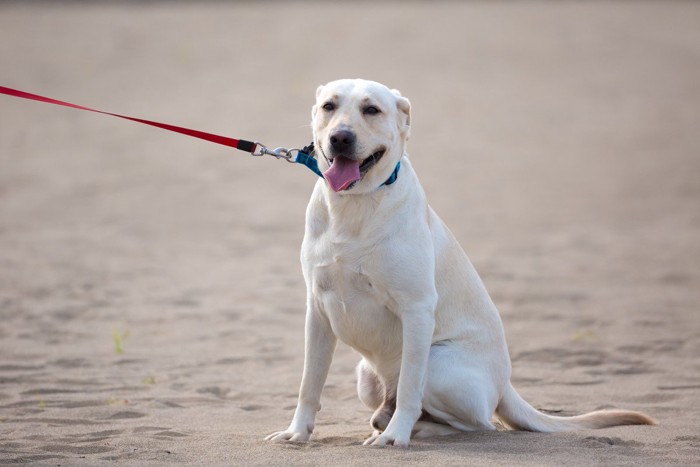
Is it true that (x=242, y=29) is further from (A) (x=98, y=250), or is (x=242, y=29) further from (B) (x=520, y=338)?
(B) (x=520, y=338)

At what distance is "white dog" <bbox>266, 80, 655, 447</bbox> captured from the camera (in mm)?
4535

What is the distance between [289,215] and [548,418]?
28.1ft

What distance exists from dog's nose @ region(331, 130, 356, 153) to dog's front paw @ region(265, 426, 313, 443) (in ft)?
4.42

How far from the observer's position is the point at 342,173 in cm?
450

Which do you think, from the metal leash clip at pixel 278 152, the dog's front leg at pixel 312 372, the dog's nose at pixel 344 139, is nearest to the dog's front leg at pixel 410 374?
the dog's front leg at pixel 312 372

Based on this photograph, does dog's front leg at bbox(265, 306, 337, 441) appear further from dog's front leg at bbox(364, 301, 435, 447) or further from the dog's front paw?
dog's front leg at bbox(364, 301, 435, 447)

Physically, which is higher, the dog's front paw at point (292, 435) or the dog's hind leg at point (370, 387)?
the dog's hind leg at point (370, 387)

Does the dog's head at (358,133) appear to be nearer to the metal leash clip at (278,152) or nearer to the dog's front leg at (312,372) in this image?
the metal leash clip at (278,152)

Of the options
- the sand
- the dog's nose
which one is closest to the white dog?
the dog's nose

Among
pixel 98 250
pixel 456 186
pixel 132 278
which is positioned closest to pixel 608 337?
pixel 132 278

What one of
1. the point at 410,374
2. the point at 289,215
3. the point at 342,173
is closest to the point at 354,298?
the point at 410,374

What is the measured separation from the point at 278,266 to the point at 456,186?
4786mm

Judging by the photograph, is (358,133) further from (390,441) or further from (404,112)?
(390,441)

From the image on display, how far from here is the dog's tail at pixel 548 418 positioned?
4.98 m
